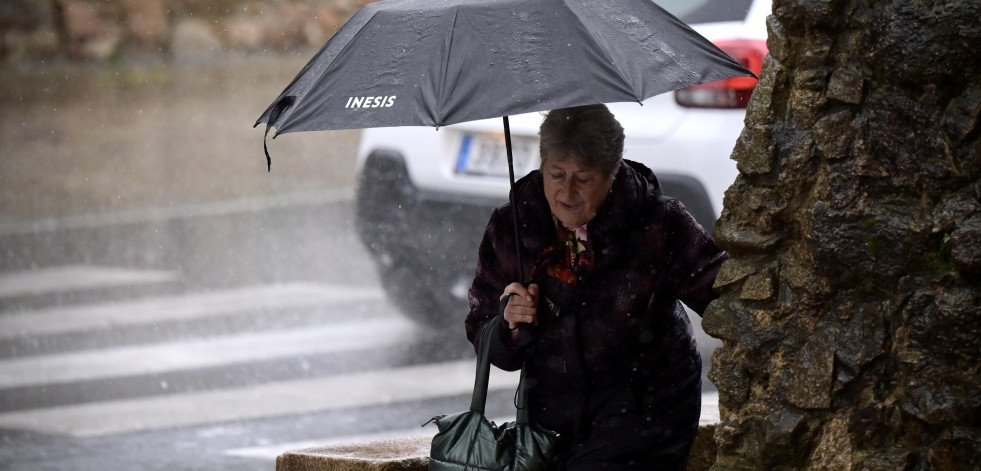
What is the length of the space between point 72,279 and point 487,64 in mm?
6938

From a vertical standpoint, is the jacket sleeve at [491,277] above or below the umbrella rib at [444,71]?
below

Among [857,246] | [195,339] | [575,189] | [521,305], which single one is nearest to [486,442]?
[521,305]

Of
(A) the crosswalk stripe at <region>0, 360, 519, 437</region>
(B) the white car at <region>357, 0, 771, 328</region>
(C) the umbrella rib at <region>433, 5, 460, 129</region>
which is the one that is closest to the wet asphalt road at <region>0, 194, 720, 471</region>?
(A) the crosswalk stripe at <region>0, 360, 519, 437</region>

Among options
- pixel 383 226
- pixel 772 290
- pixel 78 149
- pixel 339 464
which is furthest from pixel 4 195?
pixel 772 290

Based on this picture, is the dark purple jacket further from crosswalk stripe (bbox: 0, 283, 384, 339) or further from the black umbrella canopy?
crosswalk stripe (bbox: 0, 283, 384, 339)

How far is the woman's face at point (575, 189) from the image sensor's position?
3.30m

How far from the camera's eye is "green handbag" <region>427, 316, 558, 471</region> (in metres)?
3.22

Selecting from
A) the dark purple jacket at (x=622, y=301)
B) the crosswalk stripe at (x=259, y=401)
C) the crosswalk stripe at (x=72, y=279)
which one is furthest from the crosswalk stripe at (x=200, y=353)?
the dark purple jacket at (x=622, y=301)

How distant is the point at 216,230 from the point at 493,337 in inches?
303

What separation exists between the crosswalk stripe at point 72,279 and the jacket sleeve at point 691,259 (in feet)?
21.4

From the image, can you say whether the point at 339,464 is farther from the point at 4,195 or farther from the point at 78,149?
the point at 78,149

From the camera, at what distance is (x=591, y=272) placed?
3324 mm

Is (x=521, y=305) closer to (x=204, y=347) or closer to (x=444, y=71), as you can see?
(x=444, y=71)

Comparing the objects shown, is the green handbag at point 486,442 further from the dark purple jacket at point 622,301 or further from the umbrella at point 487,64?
the umbrella at point 487,64
